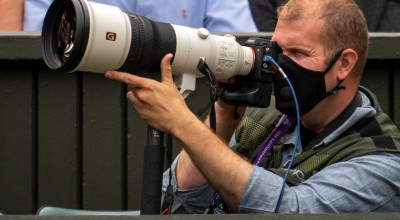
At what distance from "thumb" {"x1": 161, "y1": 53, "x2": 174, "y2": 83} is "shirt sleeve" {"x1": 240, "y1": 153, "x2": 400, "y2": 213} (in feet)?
1.26

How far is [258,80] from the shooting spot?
7.75 feet

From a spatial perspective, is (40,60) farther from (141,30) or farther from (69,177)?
(141,30)

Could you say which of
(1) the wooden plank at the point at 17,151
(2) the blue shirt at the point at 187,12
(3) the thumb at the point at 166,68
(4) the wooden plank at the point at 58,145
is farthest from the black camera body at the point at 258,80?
(1) the wooden plank at the point at 17,151

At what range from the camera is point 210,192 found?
8.70 ft

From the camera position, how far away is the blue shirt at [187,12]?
3.30m

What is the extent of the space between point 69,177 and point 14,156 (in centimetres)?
25

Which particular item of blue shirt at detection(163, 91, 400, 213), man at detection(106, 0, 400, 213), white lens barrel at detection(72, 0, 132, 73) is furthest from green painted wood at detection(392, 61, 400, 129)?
white lens barrel at detection(72, 0, 132, 73)

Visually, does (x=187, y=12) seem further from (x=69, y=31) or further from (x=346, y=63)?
(x=69, y=31)

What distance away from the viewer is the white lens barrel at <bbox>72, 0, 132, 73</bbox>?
1.95 metres

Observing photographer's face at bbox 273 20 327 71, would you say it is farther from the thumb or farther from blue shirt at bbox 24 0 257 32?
blue shirt at bbox 24 0 257 32

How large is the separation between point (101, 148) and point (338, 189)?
4.38ft

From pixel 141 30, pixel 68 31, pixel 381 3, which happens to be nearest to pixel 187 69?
pixel 141 30

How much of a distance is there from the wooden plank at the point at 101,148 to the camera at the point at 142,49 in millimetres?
995

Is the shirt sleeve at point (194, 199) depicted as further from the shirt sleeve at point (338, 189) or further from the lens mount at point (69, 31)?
the lens mount at point (69, 31)
